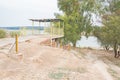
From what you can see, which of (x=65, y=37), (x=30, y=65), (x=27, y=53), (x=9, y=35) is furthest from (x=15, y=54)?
(x=65, y=37)

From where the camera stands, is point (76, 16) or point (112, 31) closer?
point (112, 31)

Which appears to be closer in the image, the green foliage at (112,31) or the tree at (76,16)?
the green foliage at (112,31)

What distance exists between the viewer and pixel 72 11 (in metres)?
48.7

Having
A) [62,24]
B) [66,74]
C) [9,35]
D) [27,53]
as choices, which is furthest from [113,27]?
[9,35]

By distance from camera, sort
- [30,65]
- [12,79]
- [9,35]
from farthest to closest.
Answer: [9,35] < [30,65] < [12,79]

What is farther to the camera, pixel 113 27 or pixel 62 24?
pixel 62 24

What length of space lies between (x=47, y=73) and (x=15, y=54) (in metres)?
3.35

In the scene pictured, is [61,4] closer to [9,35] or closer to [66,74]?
[9,35]

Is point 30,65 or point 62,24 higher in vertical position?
point 62,24

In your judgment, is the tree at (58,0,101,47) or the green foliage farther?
the tree at (58,0,101,47)

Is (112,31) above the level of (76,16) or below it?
below

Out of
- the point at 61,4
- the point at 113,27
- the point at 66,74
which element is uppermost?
the point at 61,4

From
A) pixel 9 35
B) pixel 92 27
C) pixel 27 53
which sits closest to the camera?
pixel 27 53

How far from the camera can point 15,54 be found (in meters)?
20.3
